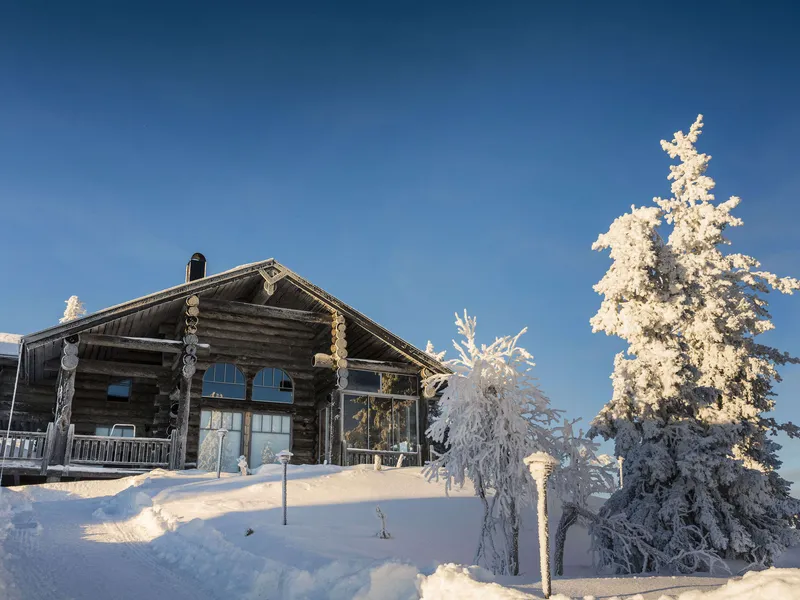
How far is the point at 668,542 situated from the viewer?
53.0 ft

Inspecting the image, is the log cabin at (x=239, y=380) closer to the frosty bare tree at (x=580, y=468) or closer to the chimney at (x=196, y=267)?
the chimney at (x=196, y=267)

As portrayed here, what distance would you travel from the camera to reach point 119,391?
26.0m

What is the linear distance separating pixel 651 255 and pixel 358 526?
9933 mm

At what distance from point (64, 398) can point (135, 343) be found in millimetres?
2544

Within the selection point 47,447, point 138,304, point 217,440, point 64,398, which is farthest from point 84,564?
point 217,440

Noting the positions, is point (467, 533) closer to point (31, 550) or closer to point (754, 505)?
point (754, 505)

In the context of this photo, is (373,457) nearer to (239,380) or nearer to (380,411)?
(380,411)

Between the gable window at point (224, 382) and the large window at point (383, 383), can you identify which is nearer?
the gable window at point (224, 382)

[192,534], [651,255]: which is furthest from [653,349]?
[192,534]

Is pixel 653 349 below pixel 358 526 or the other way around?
the other way around

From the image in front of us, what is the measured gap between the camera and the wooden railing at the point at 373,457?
23.6 meters

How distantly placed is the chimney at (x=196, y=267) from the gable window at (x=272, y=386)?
4.81 meters

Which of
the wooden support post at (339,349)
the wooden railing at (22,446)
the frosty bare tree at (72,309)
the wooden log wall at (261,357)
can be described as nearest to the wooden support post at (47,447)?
→ the wooden railing at (22,446)

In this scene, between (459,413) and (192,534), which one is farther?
(459,413)
